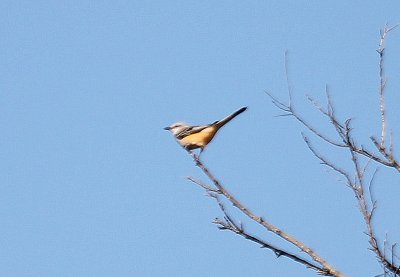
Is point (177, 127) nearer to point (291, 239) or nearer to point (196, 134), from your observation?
point (196, 134)

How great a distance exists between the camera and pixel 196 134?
773 cm

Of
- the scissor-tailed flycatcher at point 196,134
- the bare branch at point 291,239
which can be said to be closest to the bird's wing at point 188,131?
the scissor-tailed flycatcher at point 196,134

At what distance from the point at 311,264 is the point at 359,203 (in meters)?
0.33

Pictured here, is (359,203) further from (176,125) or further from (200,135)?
(176,125)

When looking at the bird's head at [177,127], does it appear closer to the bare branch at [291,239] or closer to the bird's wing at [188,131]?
the bird's wing at [188,131]

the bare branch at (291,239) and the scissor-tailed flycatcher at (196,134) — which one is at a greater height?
the scissor-tailed flycatcher at (196,134)

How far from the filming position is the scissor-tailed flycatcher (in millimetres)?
7441

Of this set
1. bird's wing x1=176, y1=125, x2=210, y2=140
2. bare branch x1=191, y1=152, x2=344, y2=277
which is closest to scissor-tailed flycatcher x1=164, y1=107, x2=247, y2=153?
bird's wing x1=176, y1=125, x2=210, y2=140

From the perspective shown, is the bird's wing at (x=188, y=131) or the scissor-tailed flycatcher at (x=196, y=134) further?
the bird's wing at (x=188, y=131)

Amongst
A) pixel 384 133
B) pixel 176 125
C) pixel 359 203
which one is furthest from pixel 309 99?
pixel 176 125

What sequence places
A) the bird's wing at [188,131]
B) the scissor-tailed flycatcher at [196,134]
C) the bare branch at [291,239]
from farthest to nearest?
the bird's wing at [188,131], the scissor-tailed flycatcher at [196,134], the bare branch at [291,239]

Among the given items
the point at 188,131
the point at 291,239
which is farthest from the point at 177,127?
the point at 291,239

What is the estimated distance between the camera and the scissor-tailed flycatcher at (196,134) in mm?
7441

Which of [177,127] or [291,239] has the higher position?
[177,127]
